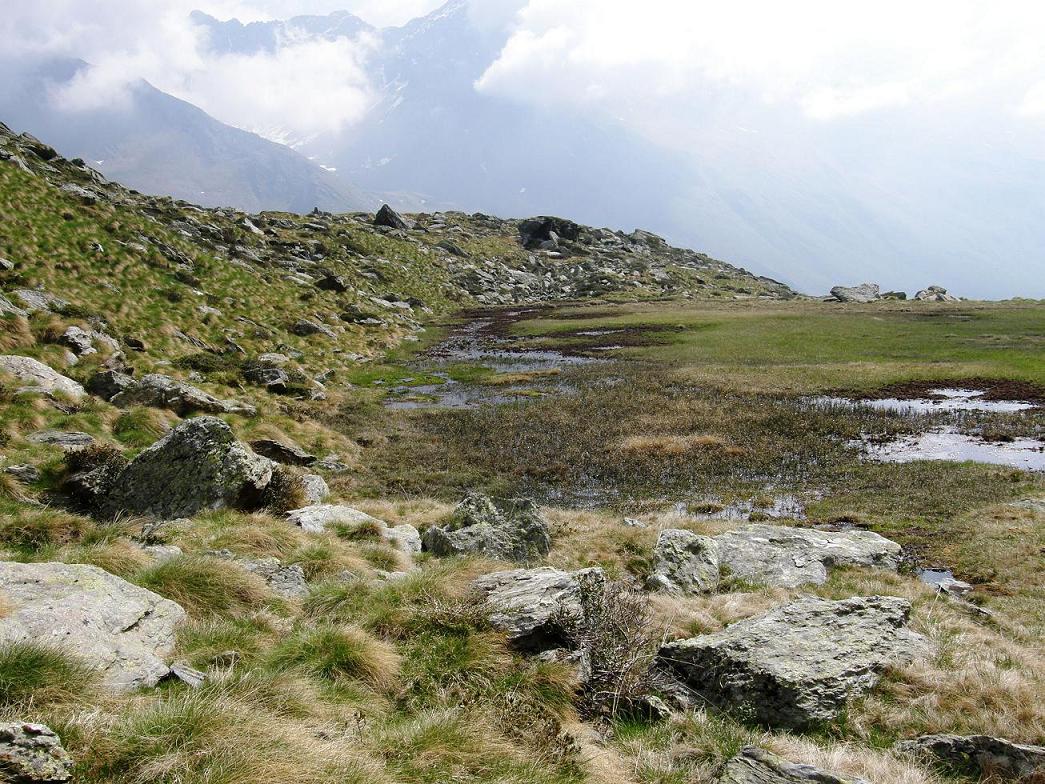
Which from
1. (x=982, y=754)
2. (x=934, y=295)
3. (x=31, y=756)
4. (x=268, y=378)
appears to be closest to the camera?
(x=31, y=756)

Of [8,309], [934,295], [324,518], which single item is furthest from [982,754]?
[934,295]

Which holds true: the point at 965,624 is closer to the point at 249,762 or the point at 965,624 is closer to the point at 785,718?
the point at 785,718

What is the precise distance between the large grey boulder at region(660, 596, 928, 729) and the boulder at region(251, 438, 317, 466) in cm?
1762

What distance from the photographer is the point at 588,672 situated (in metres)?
7.66

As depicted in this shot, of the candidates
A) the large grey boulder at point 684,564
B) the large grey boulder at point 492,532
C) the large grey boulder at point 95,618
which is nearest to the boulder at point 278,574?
the large grey boulder at point 95,618

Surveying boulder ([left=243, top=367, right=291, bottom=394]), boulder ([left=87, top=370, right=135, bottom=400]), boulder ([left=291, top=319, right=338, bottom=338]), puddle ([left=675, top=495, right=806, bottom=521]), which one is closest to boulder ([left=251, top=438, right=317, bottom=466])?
boulder ([left=87, top=370, right=135, bottom=400])

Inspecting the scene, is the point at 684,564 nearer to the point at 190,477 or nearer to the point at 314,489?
the point at 314,489

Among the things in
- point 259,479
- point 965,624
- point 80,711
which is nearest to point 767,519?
point 965,624

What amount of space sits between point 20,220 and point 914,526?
46.8m

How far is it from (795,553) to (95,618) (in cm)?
1439

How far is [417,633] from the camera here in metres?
8.07

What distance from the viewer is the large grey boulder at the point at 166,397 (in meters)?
20.7

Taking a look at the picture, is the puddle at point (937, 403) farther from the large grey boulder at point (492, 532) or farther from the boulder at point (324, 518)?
the boulder at point (324, 518)

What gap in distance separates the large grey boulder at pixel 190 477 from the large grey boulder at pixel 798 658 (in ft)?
34.9
